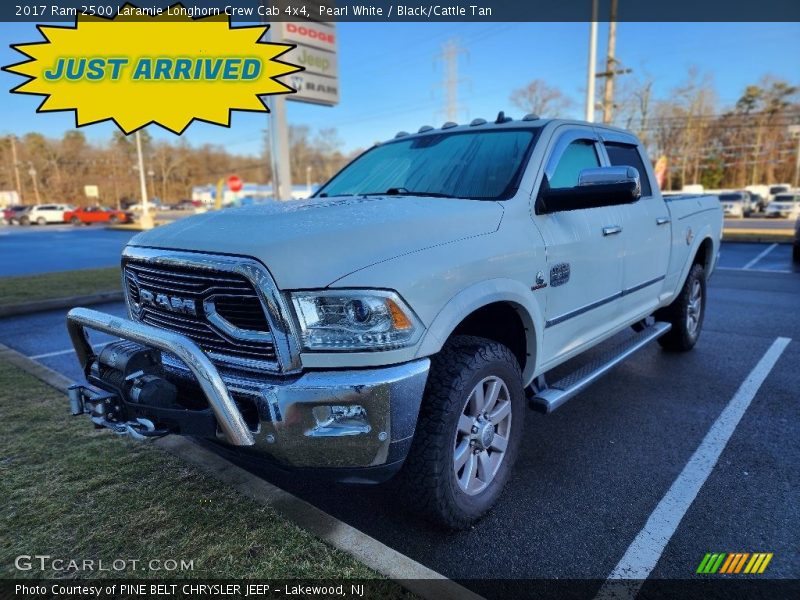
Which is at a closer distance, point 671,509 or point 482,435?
point 482,435

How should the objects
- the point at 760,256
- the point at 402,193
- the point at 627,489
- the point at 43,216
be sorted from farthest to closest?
the point at 43,216 → the point at 760,256 → the point at 402,193 → the point at 627,489

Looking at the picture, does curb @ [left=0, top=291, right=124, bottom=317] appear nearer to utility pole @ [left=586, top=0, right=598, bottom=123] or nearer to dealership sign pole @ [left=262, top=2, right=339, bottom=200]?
dealership sign pole @ [left=262, top=2, right=339, bottom=200]

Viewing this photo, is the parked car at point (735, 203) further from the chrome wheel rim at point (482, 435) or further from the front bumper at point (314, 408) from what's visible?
the front bumper at point (314, 408)

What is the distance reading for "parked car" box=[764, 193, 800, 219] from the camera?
35.7m

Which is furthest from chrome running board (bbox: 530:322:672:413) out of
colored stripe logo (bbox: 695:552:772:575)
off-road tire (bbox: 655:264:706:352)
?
colored stripe logo (bbox: 695:552:772:575)

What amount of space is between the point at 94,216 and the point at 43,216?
4.70 metres

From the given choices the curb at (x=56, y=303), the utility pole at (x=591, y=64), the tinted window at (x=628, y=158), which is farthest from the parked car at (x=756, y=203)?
the curb at (x=56, y=303)

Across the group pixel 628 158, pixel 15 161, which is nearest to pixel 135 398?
pixel 628 158

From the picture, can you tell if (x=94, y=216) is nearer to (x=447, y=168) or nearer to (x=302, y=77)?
(x=302, y=77)

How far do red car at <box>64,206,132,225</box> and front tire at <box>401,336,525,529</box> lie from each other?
152ft

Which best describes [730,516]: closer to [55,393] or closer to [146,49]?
[55,393]

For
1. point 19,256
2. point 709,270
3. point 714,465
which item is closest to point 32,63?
point 714,465

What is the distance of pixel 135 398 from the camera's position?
2246 millimetres

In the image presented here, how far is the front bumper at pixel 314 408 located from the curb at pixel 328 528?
42 cm
